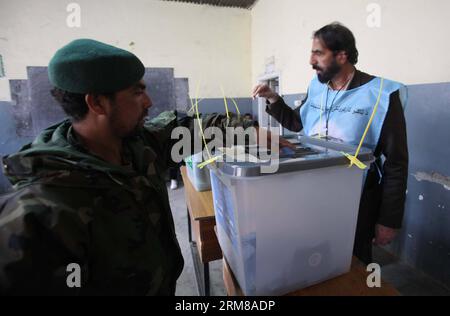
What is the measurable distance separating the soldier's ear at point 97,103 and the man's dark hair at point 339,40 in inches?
41.0

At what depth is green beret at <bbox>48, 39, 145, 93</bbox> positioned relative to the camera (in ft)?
2.08

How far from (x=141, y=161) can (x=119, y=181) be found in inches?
6.3

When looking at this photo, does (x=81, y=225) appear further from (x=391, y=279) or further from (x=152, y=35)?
(x=152, y=35)

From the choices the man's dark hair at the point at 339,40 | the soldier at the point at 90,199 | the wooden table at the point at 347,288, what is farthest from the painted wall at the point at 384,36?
the soldier at the point at 90,199

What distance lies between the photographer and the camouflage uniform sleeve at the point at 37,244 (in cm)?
50

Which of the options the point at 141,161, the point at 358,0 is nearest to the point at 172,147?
the point at 141,161

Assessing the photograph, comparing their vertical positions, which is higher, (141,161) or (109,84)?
(109,84)

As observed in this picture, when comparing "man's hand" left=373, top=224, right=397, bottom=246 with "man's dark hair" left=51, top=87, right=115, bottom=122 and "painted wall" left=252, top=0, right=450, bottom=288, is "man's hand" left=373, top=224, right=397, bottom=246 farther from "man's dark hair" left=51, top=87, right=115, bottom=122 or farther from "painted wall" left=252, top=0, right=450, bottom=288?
"man's dark hair" left=51, top=87, right=115, bottom=122

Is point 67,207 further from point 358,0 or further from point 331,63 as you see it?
point 358,0

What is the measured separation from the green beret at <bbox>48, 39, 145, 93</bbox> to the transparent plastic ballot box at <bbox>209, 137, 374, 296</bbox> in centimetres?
36

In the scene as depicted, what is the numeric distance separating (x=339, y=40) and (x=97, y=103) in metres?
1.09

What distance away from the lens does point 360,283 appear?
2.23ft

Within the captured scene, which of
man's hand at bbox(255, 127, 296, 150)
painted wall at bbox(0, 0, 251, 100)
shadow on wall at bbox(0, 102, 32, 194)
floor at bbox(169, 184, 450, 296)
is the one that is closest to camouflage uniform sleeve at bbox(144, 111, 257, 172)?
man's hand at bbox(255, 127, 296, 150)

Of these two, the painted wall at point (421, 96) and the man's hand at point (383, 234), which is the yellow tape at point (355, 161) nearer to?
the man's hand at point (383, 234)
